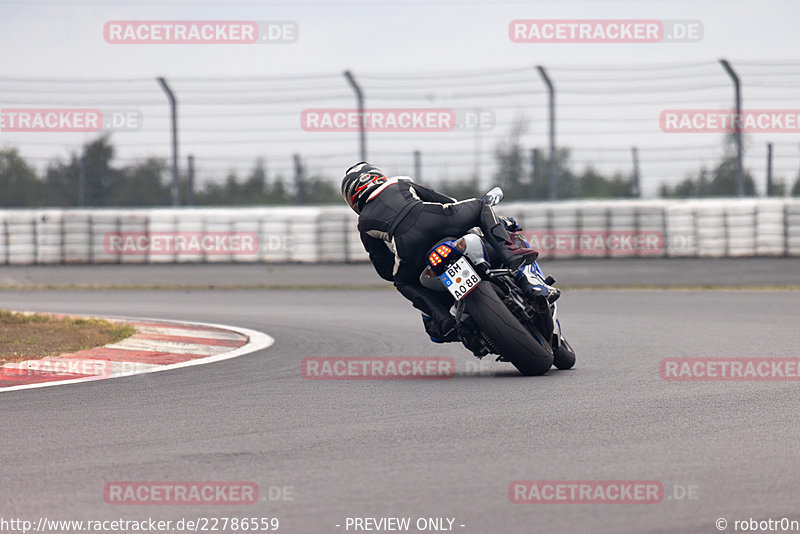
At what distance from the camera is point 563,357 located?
24.5 feet

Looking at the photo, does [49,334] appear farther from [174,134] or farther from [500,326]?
[174,134]

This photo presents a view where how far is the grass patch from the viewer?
8.65 m

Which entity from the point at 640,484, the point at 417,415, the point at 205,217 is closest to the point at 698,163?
the point at 205,217

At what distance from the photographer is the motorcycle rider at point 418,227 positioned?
285 inches

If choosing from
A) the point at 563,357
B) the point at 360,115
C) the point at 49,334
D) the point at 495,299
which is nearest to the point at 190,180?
the point at 360,115

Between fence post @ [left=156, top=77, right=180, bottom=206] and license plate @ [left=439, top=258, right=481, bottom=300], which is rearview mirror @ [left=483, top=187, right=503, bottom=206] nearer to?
license plate @ [left=439, top=258, right=481, bottom=300]

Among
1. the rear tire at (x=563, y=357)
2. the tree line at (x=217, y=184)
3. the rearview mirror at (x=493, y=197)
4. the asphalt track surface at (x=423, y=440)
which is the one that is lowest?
the asphalt track surface at (x=423, y=440)

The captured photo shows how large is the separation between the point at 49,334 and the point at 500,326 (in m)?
4.71

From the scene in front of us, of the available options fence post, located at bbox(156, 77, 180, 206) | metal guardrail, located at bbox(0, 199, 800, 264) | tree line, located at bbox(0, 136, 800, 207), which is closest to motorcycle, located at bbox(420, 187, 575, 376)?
metal guardrail, located at bbox(0, 199, 800, 264)

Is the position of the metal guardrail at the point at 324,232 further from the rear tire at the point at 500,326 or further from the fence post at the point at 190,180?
the rear tire at the point at 500,326

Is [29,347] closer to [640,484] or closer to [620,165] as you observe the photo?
[640,484]

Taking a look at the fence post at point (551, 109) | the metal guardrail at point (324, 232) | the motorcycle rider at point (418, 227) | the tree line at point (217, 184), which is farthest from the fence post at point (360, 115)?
the motorcycle rider at point (418, 227)

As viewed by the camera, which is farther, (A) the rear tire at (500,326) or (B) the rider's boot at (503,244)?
(B) the rider's boot at (503,244)

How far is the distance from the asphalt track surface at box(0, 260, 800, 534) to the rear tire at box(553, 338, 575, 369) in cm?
11
